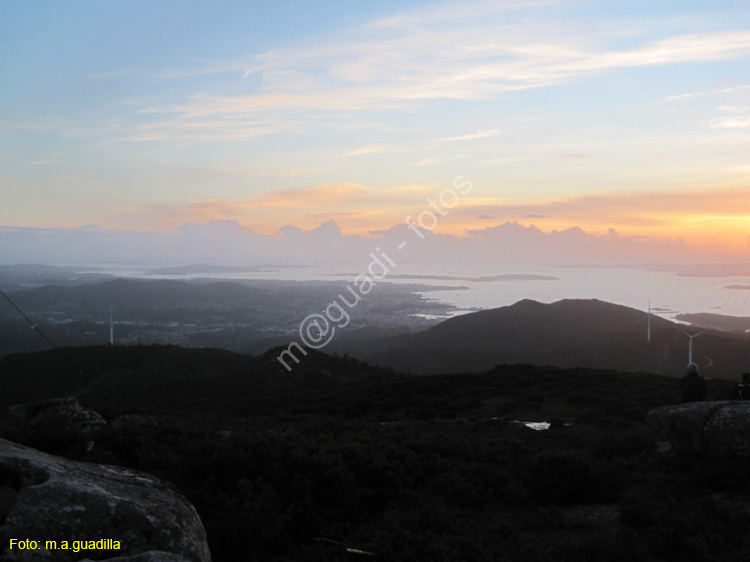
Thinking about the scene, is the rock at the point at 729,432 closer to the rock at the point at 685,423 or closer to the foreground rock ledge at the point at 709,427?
the foreground rock ledge at the point at 709,427

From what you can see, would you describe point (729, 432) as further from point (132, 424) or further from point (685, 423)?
point (132, 424)

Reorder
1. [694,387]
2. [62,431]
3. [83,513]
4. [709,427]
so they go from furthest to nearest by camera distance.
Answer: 1. [694,387]
2. [709,427]
3. [62,431]
4. [83,513]

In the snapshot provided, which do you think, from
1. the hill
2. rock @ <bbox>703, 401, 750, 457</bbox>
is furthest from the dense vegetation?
the hill

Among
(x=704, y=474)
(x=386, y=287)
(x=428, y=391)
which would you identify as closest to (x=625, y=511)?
(x=704, y=474)

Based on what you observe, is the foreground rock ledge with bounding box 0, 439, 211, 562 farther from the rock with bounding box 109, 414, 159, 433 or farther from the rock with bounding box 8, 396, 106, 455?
the rock with bounding box 109, 414, 159, 433

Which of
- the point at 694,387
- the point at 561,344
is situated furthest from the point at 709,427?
the point at 561,344

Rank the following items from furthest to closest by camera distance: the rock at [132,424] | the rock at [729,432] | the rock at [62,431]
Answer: the rock at [132,424] → the rock at [729,432] → the rock at [62,431]

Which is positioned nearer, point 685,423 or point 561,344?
point 685,423

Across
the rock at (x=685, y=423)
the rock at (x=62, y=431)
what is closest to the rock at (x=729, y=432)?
the rock at (x=685, y=423)
